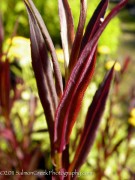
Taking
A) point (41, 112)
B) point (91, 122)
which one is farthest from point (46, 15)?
point (91, 122)

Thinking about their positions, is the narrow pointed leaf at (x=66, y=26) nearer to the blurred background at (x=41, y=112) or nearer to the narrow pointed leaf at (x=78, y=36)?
the narrow pointed leaf at (x=78, y=36)

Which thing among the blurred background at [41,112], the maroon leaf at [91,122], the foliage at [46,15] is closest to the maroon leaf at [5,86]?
the blurred background at [41,112]

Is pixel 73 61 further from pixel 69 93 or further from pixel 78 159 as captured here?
pixel 78 159

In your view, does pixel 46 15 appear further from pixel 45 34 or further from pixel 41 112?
pixel 45 34

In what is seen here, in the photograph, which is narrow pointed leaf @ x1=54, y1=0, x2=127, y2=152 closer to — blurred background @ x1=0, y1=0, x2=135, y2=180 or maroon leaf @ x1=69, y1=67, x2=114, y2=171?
maroon leaf @ x1=69, y1=67, x2=114, y2=171

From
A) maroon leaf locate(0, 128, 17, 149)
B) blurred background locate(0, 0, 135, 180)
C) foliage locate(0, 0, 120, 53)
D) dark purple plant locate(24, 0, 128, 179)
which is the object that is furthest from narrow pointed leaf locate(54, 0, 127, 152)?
foliage locate(0, 0, 120, 53)

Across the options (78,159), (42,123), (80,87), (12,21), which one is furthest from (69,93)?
(12,21)
